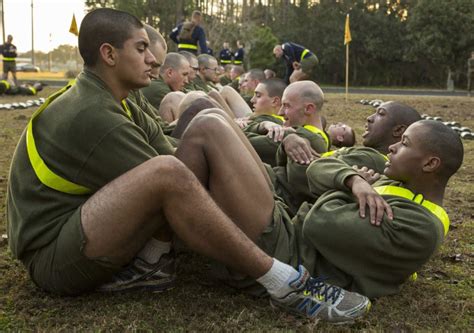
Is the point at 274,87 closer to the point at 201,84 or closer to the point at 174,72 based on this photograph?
the point at 174,72

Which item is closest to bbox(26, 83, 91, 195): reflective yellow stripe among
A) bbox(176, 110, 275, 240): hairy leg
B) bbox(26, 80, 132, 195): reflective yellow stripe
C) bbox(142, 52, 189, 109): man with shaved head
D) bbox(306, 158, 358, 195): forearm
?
bbox(26, 80, 132, 195): reflective yellow stripe

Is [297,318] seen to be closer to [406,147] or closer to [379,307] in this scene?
[379,307]

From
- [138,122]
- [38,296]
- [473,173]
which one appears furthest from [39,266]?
[473,173]

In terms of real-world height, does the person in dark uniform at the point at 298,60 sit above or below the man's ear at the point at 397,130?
above

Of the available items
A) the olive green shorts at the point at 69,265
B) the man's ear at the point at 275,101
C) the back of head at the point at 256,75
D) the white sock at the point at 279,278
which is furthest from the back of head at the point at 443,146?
the back of head at the point at 256,75

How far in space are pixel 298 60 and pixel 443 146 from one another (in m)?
9.27

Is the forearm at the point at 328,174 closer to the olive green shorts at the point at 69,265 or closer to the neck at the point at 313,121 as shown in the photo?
the olive green shorts at the point at 69,265

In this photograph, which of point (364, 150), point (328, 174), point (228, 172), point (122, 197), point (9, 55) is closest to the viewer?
point (122, 197)

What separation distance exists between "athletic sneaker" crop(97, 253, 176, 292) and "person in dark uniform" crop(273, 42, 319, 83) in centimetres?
844

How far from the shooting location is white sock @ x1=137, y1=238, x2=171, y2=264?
8.95 ft

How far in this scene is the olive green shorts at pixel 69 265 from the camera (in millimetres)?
2445

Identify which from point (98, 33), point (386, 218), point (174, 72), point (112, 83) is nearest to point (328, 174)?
point (386, 218)

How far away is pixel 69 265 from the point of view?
2.52 m

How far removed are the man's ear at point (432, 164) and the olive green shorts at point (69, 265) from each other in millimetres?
1536
